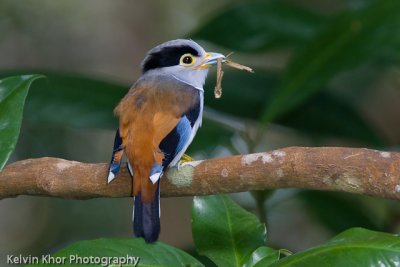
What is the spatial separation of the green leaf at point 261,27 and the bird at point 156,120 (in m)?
0.58

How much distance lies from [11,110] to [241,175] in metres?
0.72

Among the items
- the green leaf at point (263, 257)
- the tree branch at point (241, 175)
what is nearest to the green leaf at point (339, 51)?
the tree branch at point (241, 175)

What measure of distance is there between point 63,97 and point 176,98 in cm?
79

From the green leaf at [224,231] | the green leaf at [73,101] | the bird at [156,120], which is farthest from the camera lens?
the green leaf at [73,101]

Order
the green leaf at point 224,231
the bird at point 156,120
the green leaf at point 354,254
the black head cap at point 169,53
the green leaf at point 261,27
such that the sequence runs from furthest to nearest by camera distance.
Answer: the green leaf at point 261,27 < the black head cap at point 169,53 < the bird at point 156,120 < the green leaf at point 224,231 < the green leaf at point 354,254

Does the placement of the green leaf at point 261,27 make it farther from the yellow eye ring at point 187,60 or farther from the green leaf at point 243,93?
the yellow eye ring at point 187,60

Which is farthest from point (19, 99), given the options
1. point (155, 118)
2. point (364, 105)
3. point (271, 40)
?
point (364, 105)

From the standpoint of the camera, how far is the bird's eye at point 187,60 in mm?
3205

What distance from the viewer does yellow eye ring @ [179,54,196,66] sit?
3.20 meters

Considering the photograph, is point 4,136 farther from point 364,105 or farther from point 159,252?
point 364,105

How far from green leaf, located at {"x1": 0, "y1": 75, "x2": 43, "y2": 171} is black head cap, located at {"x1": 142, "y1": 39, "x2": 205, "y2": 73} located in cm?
84

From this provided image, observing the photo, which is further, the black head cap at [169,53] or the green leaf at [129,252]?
the black head cap at [169,53]

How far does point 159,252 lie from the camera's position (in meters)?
2.00

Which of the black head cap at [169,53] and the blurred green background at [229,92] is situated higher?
the black head cap at [169,53]
